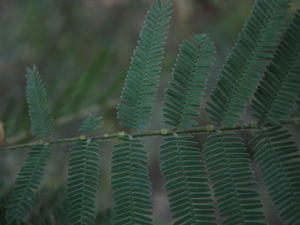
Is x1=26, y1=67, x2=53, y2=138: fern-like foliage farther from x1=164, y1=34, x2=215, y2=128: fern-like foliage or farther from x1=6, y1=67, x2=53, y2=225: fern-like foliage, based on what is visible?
x1=164, y1=34, x2=215, y2=128: fern-like foliage

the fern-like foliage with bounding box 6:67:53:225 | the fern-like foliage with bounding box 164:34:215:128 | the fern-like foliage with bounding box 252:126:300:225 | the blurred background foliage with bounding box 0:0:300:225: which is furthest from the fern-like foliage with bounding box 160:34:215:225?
the blurred background foliage with bounding box 0:0:300:225

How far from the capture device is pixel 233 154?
1.16 m

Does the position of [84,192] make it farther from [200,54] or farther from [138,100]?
[200,54]

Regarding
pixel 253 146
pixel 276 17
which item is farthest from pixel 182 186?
pixel 276 17

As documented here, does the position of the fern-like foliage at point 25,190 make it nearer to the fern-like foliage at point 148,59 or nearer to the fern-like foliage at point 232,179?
the fern-like foliage at point 148,59

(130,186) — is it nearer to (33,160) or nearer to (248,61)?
(33,160)

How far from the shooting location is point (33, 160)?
1.26 metres

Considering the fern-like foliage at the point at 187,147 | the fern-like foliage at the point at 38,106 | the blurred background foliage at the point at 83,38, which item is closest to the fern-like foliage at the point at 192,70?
the fern-like foliage at the point at 187,147

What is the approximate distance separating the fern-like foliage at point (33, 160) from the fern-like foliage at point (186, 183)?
454mm

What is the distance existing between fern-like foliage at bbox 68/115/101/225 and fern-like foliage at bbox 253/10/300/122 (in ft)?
2.05

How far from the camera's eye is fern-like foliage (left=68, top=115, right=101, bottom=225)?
3.83 ft

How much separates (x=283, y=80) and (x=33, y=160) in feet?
3.04

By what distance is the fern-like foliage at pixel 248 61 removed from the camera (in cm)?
115

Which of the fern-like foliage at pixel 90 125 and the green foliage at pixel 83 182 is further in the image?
the fern-like foliage at pixel 90 125
